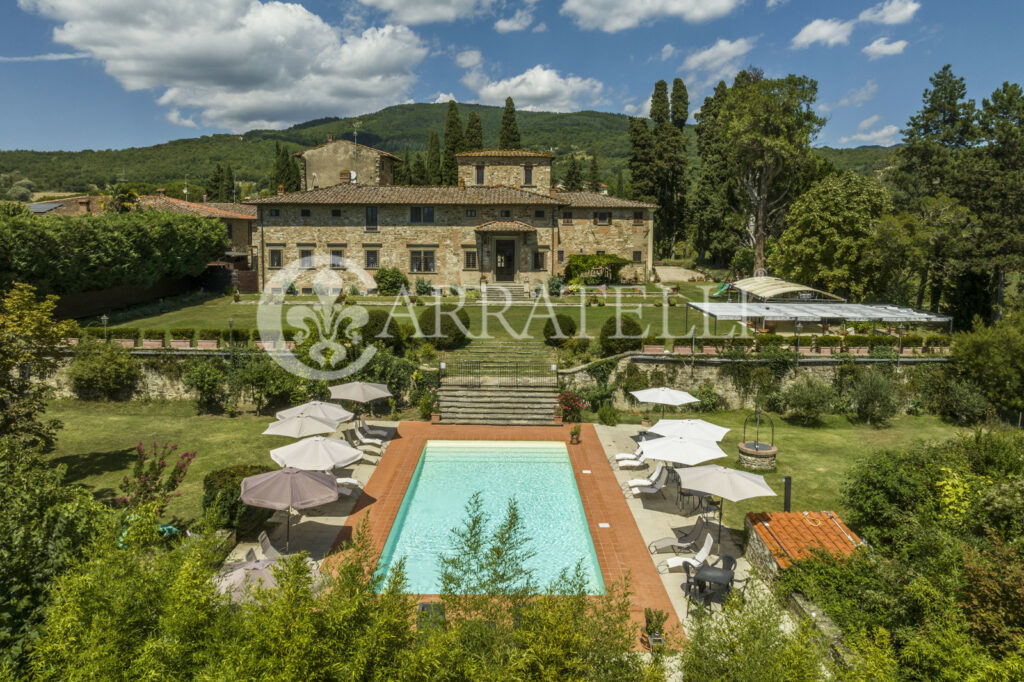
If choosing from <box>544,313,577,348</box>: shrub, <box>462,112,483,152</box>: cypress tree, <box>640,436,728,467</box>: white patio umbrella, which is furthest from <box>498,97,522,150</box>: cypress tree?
<box>640,436,728,467</box>: white patio umbrella

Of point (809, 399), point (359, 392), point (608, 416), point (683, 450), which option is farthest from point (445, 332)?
point (809, 399)

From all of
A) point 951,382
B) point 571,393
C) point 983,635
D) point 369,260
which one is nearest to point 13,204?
point 369,260

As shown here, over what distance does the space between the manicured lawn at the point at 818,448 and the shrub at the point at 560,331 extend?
4.74m

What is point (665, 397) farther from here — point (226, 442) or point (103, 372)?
point (103, 372)

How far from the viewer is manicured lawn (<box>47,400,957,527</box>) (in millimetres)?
14930

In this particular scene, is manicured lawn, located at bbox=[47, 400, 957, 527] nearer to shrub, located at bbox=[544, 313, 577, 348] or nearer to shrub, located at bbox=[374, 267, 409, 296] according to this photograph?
shrub, located at bbox=[544, 313, 577, 348]

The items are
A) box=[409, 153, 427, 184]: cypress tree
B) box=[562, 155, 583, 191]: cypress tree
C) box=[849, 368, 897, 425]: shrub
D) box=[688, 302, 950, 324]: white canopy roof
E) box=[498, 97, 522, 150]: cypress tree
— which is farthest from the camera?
box=[562, 155, 583, 191]: cypress tree

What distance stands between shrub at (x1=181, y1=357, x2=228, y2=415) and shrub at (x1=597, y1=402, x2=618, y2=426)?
13894mm

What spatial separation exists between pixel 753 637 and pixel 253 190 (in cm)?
10114

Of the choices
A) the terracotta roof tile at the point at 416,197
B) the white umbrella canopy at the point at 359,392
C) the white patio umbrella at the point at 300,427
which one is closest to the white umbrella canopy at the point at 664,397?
the white umbrella canopy at the point at 359,392

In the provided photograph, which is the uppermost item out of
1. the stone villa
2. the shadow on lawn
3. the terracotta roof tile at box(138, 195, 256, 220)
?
the terracotta roof tile at box(138, 195, 256, 220)

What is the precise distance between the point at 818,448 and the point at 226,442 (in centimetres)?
1874

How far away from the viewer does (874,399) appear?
2155 cm

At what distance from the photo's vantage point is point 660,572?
1147cm
